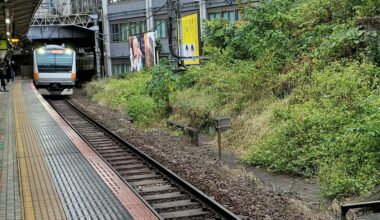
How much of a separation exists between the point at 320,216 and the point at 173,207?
8.22ft

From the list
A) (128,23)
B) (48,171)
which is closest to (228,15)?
(128,23)

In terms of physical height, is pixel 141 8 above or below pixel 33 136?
above

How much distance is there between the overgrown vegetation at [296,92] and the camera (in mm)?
9492

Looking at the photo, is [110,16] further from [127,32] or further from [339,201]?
[339,201]

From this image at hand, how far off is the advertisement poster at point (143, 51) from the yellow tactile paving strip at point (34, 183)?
55.0ft

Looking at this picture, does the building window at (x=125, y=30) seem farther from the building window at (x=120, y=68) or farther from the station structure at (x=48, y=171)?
the station structure at (x=48, y=171)

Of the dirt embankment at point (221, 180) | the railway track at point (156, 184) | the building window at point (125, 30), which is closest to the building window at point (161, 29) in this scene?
the building window at point (125, 30)

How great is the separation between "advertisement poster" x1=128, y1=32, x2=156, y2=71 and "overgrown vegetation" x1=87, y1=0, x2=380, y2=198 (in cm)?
957

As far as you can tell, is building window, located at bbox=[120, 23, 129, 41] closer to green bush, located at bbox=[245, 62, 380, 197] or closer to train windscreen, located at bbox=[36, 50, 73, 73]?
train windscreen, located at bbox=[36, 50, 73, 73]

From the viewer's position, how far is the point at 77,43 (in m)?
58.8

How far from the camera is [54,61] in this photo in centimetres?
3047

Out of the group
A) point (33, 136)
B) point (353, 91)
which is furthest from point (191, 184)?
point (33, 136)

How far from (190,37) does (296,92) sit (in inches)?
350

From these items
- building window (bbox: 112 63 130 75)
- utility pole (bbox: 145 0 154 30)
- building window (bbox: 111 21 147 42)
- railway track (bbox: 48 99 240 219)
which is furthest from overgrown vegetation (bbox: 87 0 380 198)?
building window (bbox: 112 63 130 75)
